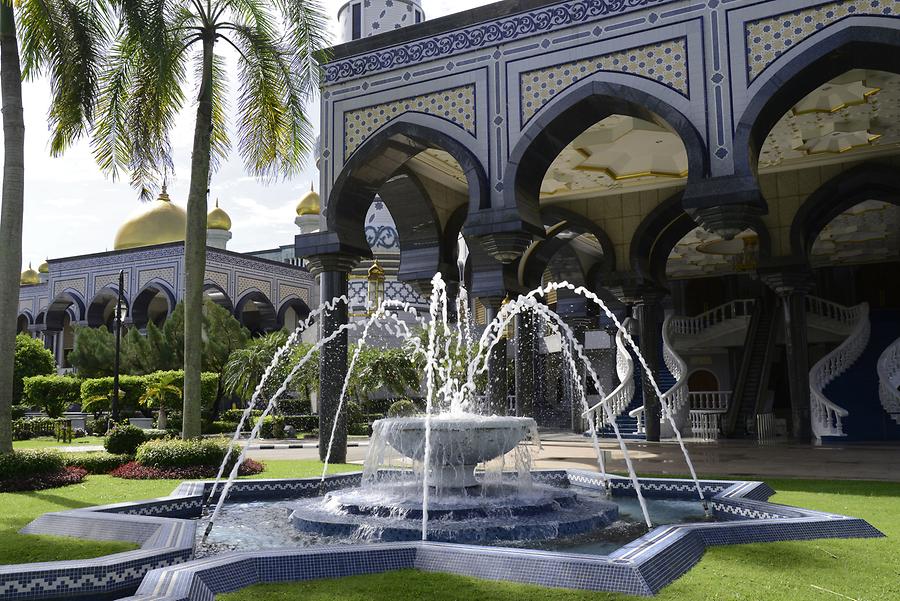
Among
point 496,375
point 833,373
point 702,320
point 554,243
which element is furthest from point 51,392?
point 833,373

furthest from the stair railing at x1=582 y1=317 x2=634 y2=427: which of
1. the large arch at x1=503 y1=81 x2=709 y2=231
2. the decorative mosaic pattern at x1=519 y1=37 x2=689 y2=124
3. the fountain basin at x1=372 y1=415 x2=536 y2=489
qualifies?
the fountain basin at x1=372 y1=415 x2=536 y2=489

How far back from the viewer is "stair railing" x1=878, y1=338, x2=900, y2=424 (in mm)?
15641

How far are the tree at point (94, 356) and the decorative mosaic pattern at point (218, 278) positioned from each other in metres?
5.29

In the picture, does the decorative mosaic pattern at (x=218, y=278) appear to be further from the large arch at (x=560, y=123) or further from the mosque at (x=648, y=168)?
the large arch at (x=560, y=123)

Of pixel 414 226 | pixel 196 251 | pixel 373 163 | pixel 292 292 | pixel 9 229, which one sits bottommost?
pixel 196 251

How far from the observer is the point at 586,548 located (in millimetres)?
5652

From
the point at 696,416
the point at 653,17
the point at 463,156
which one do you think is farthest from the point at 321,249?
the point at 696,416

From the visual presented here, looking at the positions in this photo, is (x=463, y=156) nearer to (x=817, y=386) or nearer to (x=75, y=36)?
(x=75, y=36)

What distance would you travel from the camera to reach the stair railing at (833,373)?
48.5 ft

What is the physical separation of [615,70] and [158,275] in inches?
1112

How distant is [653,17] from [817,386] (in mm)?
9492

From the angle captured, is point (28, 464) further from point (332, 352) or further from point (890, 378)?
point (890, 378)

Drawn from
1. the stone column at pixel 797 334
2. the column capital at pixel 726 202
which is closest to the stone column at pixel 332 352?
the column capital at pixel 726 202

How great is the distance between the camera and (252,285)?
119 feet
